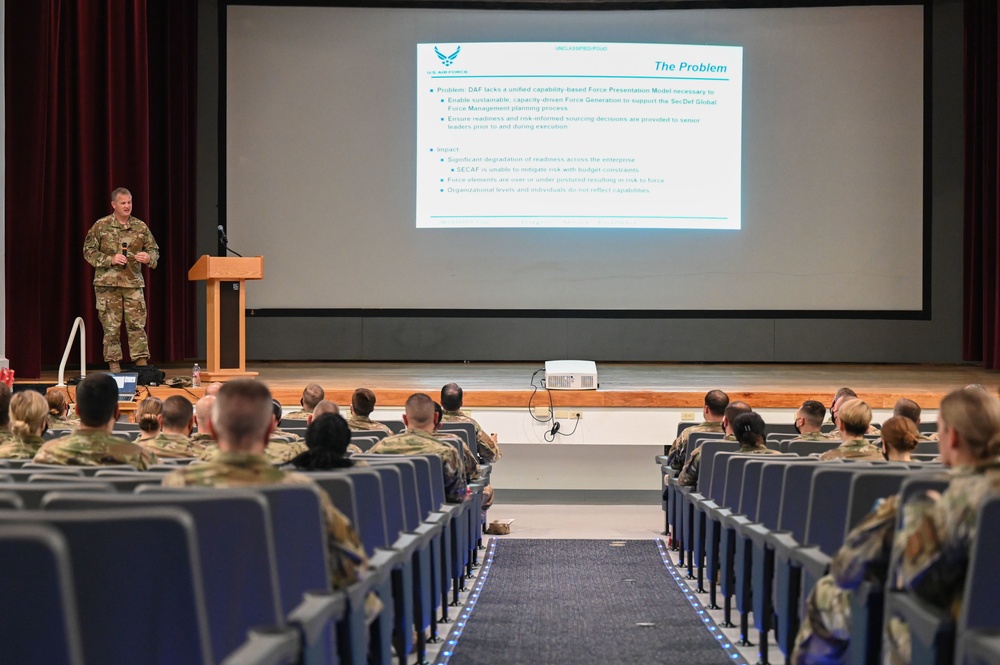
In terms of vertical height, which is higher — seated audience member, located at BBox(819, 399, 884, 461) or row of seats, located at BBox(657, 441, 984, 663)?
seated audience member, located at BBox(819, 399, 884, 461)

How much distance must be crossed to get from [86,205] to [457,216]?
11.4ft

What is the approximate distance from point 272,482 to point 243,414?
0.16 meters

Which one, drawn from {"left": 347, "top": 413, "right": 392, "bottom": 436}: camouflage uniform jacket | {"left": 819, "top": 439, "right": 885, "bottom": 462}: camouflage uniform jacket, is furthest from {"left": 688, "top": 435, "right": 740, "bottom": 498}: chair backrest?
{"left": 347, "top": 413, "right": 392, "bottom": 436}: camouflage uniform jacket

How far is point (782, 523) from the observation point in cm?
326

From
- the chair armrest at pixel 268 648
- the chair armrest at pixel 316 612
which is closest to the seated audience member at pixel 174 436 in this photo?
the chair armrest at pixel 316 612

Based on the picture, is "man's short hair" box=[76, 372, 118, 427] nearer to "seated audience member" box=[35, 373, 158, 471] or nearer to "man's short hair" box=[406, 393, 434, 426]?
"seated audience member" box=[35, 373, 158, 471]

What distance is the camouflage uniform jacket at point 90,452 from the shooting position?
3.24m

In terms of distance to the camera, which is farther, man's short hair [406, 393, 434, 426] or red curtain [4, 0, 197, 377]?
red curtain [4, 0, 197, 377]

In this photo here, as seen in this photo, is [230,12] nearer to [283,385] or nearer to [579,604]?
[283,385]

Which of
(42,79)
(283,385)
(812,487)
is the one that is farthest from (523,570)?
(42,79)

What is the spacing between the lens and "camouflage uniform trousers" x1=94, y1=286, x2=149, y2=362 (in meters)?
8.45

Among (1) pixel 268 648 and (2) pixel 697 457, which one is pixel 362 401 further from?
(1) pixel 268 648

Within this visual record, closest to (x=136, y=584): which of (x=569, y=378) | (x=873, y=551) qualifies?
(x=873, y=551)

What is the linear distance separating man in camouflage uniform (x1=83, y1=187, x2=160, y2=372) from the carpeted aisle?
13.2 feet
